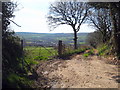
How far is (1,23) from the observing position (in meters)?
5.48

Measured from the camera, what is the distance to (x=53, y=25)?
2802 cm

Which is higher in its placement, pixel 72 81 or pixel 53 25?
pixel 53 25

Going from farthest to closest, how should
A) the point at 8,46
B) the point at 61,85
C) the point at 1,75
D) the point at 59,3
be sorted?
the point at 59,3 < the point at 61,85 < the point at 8,46 < the point at 1,75

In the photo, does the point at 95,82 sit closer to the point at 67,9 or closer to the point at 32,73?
the point at 32,73

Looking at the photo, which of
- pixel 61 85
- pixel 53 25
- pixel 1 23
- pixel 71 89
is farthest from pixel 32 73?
pixel 53 25

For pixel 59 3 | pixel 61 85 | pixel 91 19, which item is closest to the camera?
pixel 61 85

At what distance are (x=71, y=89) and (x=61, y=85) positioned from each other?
585mm

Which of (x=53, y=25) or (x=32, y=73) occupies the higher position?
(x=53, y=25)

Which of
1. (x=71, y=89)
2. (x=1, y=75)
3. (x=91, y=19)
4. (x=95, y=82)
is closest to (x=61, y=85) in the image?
(x=71, y=89)

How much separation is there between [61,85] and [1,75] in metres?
2.34

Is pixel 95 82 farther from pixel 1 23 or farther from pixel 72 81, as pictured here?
pixel 1 23

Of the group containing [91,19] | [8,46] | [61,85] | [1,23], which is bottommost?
[61,85]

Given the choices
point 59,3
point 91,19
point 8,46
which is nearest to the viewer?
point 8,46

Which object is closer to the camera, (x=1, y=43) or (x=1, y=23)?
(x=1, y=43)
